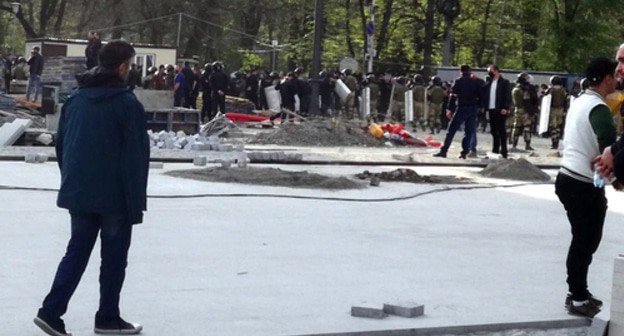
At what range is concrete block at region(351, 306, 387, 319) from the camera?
8609 millimetres

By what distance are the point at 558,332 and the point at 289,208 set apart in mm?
6382

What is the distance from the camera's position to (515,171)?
21.2 metres

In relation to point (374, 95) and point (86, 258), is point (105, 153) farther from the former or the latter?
point (374, 95)

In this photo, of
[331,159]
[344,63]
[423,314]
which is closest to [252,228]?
[423,314]

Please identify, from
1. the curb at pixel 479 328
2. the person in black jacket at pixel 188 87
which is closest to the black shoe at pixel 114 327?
the curb at pixel 479 328

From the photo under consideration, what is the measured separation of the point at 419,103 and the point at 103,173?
103 ft

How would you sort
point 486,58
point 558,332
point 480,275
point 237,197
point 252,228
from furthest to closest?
point 486,58, point 237,197, point 252,228, point 480,275, point 558,332

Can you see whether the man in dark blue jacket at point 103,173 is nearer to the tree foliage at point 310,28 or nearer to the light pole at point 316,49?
the light pole at point 316,49

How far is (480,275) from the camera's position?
426 inches

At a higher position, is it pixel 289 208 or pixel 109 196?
pixel 109 196

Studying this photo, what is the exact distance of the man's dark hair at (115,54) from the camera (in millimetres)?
7625

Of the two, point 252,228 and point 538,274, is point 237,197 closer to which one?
point 252,228

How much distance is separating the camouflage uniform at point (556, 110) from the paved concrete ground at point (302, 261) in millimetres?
13517

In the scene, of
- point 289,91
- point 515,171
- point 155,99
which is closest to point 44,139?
point 155,99
